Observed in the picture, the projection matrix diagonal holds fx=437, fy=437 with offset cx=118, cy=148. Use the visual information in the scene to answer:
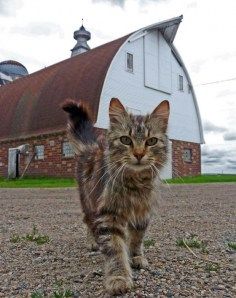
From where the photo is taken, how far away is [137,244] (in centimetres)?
439

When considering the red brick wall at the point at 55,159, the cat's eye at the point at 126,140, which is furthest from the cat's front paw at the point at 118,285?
the red brick wall at the point at 55,159

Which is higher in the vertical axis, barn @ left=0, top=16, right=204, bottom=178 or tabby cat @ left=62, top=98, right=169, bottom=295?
barn @ left=0, top=16, right=204, bottom=178

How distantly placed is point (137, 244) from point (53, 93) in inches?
939

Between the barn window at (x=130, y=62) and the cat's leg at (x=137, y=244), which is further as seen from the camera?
the barn window at (x=130, y=62)

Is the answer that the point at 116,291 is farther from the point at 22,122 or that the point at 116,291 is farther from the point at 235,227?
the point at 22,122

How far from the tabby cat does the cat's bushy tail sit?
1083 millimetres

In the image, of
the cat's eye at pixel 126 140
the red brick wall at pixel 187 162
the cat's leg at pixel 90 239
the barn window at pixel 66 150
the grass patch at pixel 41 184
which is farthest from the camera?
the red brick wall at pixel 187 162

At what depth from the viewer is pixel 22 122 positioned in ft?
96.3

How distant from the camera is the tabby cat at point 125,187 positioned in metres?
3.68

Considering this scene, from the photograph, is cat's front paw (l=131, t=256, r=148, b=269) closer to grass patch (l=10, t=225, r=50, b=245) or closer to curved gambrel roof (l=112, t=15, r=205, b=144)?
grass patch (l=10, t=225, r=50, b=245)

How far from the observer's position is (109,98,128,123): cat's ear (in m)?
4.21

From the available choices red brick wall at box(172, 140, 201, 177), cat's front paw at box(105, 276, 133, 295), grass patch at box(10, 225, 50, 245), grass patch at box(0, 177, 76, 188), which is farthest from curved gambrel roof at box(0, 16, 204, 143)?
cat's front paw at box(105, 276, 133, 295)

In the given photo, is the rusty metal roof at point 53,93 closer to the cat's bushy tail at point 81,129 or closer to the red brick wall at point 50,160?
the red brick wall at point 50,160

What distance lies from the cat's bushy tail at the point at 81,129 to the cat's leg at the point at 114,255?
187 cm
